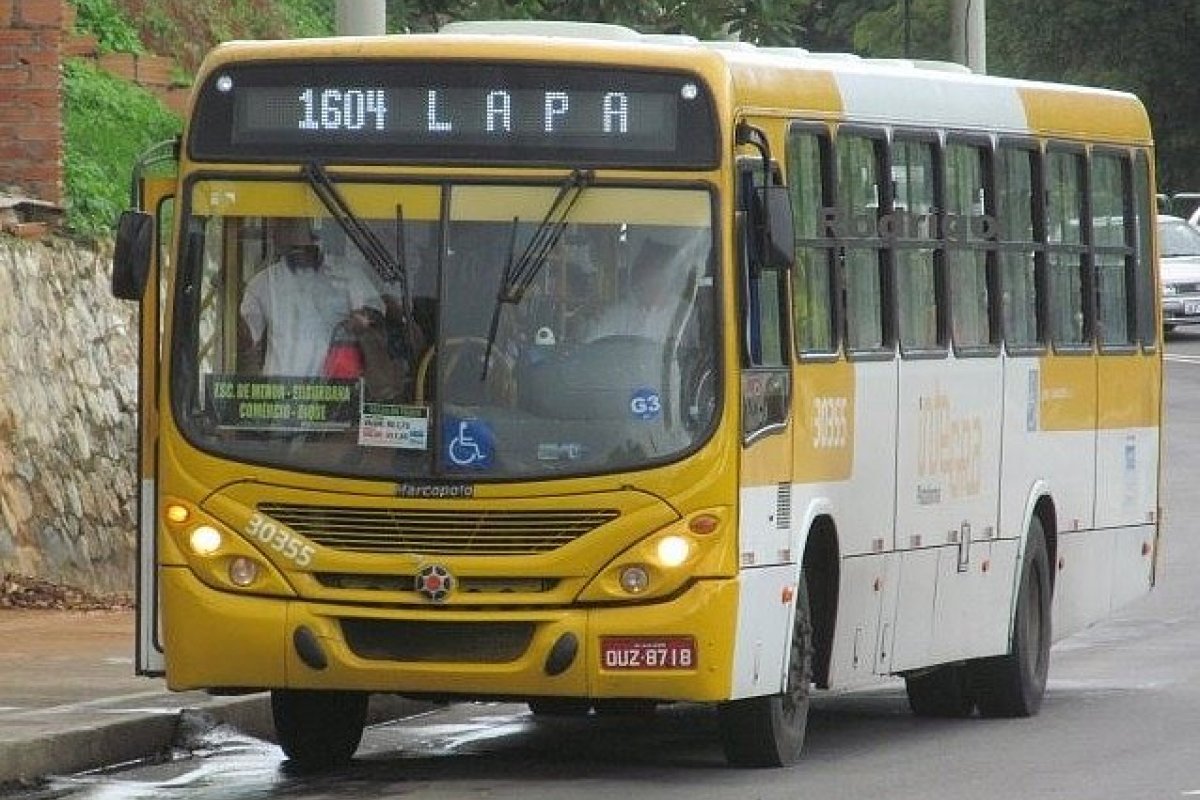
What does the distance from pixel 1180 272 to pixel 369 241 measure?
37.7m

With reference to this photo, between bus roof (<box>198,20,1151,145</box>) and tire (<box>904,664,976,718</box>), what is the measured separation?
2.50 meters

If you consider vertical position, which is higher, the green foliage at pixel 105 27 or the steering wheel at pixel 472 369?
the green foliage at pixel 105 27

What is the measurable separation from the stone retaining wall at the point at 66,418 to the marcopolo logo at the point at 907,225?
18.5ft

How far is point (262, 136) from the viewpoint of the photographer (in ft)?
43.1

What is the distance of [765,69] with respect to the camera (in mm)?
13641

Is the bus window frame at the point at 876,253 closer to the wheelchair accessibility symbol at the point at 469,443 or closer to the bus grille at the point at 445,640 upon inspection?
the wheelchair accessibility symbol at the point at 469,443

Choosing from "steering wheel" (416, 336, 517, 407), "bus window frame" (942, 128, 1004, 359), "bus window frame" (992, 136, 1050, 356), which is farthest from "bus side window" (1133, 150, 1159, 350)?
"steering wheel" (416, 336, 517, 407)

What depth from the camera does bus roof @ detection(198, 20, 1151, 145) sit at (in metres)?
13.1

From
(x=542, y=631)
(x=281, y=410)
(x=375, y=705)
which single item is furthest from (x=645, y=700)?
(x=375, y=705)

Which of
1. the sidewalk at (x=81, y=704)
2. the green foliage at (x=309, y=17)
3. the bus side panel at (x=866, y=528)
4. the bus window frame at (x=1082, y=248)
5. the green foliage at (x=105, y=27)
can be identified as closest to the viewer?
the sidewalk at (x=81, y=704)

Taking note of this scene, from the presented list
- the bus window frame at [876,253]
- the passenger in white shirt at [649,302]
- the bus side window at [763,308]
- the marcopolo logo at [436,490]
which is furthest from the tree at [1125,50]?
the marcopolo logo at [436,490]

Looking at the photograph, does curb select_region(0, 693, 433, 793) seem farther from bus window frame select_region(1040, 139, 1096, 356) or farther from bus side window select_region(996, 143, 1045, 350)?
bus window frame select_region(1040, 139, 1096, 356)

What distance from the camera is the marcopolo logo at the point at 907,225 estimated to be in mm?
14430

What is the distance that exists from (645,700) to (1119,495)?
598 cm
